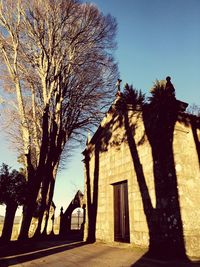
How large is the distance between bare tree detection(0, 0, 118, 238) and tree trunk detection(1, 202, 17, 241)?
949 mm

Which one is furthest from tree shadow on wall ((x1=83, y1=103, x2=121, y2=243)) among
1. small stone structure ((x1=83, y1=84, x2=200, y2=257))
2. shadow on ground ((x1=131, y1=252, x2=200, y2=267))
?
shadow on ground ((x1=131, y1=252, x2=200, y2=267))

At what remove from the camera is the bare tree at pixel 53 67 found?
1084cm

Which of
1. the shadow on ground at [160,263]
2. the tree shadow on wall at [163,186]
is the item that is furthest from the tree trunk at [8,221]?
the shadow on ground at [160,263]

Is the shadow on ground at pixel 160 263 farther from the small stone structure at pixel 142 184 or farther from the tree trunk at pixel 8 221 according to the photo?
the tree trunk at pixel 8 221

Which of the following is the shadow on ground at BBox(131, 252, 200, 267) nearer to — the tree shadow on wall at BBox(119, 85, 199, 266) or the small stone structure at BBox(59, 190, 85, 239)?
the tree shadow on wall at BBox(119, 85, 199, 266)

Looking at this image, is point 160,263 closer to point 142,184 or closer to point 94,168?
point 142,184

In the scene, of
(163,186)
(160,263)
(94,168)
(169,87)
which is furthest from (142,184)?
(94,168)

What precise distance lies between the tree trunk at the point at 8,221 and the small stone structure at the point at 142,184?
3.75m

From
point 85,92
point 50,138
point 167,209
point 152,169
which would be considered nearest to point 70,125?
point 85,92

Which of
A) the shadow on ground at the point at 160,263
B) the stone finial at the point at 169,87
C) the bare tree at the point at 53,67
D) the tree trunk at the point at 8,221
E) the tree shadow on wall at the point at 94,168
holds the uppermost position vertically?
the bare tree at the point at 53,67

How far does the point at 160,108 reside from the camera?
26.5 ft

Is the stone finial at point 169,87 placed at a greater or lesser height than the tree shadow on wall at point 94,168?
greater

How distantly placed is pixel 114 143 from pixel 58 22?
6.71 metres

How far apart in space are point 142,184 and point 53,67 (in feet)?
25.4
